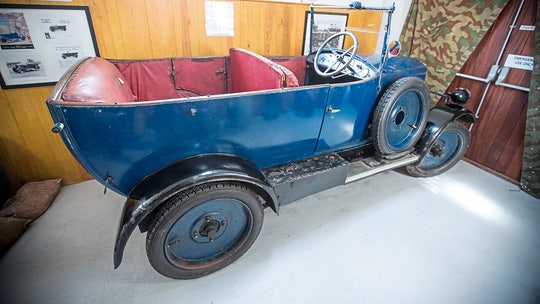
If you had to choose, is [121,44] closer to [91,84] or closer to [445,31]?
[91,84]

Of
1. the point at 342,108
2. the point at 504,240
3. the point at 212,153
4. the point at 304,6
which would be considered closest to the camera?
the point at 212,153

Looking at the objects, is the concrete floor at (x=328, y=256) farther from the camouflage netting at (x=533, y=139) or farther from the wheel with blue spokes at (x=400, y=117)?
the wheel with blue spokes at (x=400, y=117)

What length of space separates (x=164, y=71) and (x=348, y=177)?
1.99m

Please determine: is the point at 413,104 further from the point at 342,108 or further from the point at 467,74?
the point at 467,74

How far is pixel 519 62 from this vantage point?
279 cm

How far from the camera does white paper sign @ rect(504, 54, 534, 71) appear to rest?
271cm

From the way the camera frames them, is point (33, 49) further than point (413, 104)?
No

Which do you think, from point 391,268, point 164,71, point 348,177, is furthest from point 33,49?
point 391,268

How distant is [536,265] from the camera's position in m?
1.99

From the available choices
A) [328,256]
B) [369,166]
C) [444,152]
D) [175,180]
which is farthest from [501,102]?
[175,180]

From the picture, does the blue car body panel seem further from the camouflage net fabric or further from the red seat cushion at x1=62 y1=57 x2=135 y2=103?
the camouflage net fabric

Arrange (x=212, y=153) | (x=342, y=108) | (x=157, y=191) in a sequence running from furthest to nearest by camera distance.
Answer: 1. (x=342, y=108)
2. (x=212, y=153)
3. (x=157, y=191)

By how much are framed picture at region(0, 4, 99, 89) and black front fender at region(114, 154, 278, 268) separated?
1.58 metres

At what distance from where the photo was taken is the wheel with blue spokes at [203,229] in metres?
1.52
